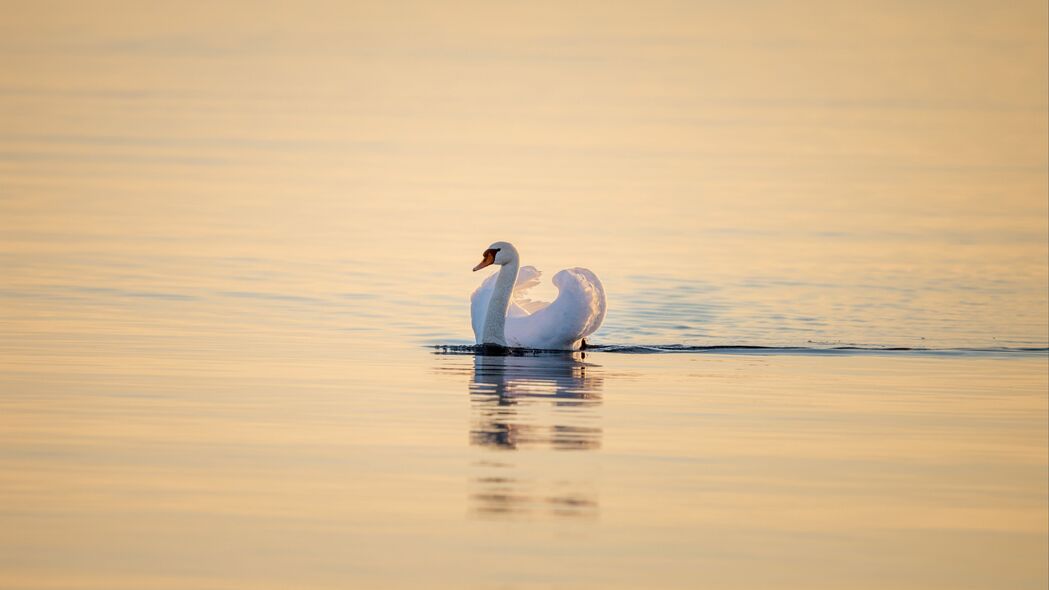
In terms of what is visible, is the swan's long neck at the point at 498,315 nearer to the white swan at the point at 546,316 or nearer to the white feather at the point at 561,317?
the white swan at the point at 546,316

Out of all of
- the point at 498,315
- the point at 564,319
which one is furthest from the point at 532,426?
the point at 498,315

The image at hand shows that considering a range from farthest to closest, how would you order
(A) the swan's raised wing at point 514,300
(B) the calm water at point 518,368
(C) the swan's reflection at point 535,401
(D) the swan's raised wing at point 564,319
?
(A) the swan's raised wing at point 514,300, (D) the swan's raised wing at point 564,319, (C) the swan's reflection at point 535,401, (B) the calm water at point 518,368

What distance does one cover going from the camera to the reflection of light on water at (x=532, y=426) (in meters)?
11.9

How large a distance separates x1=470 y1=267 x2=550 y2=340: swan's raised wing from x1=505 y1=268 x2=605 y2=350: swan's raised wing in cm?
27

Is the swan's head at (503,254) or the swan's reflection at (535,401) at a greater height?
the swan's head at (503,254)

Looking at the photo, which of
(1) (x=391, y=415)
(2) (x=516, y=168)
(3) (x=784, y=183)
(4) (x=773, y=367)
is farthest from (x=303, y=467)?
(2) (x=516, y=168)

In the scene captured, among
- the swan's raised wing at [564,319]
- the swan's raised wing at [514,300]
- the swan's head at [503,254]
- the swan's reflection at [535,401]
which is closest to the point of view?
the swan's reflection at [535,401]

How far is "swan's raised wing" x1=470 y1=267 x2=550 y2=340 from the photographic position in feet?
67.3

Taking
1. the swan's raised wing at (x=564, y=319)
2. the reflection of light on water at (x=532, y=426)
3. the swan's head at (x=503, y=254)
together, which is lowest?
the reflection of light on water at (x=532, y=426)

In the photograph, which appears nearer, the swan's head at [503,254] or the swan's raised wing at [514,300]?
the swan's raised wing at [514,300]

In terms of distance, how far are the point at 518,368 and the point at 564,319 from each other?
1.43m

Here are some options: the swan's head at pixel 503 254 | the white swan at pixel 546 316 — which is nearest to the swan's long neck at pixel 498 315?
the white swan at pixel 546 316

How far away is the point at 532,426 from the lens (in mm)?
14562

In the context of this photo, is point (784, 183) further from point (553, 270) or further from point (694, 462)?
point (694, 462)
